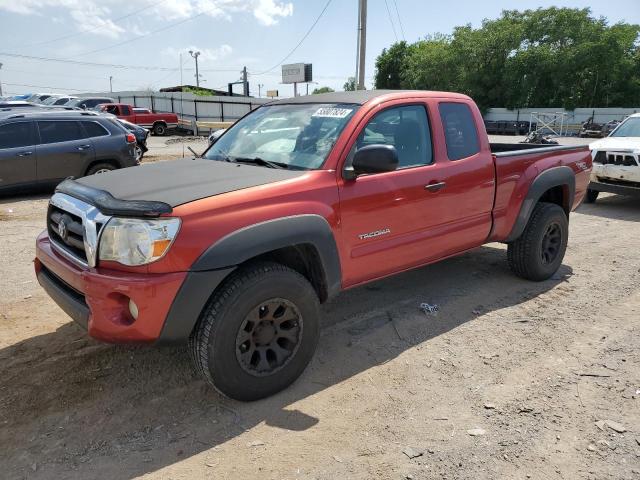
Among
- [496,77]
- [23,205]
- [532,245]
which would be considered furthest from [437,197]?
[496,77]

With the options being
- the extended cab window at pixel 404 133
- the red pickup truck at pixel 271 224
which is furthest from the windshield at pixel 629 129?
the extended cab window at pixel 404 133

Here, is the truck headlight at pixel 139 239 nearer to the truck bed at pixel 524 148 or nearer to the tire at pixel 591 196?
the truck bed at pixel 524 148

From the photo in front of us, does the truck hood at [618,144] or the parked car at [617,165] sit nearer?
the parked car at [617,165]

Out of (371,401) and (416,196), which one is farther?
(416,196)

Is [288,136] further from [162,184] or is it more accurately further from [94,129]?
[94,129]

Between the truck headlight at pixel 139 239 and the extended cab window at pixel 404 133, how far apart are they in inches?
62.3

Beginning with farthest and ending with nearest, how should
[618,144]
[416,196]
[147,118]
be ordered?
1. [147,118]
2. [618,144]
3. [416,196]

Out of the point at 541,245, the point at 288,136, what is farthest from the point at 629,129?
the point at 288,136

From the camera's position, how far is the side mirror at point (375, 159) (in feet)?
10.7

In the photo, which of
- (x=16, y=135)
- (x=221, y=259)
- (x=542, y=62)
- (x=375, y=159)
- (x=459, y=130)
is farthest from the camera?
(x=542, y=62)

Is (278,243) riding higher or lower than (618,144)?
lower

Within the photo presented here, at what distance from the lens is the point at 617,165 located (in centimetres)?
894

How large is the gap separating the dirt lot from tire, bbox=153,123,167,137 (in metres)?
26.4

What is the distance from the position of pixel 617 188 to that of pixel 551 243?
4648mm
